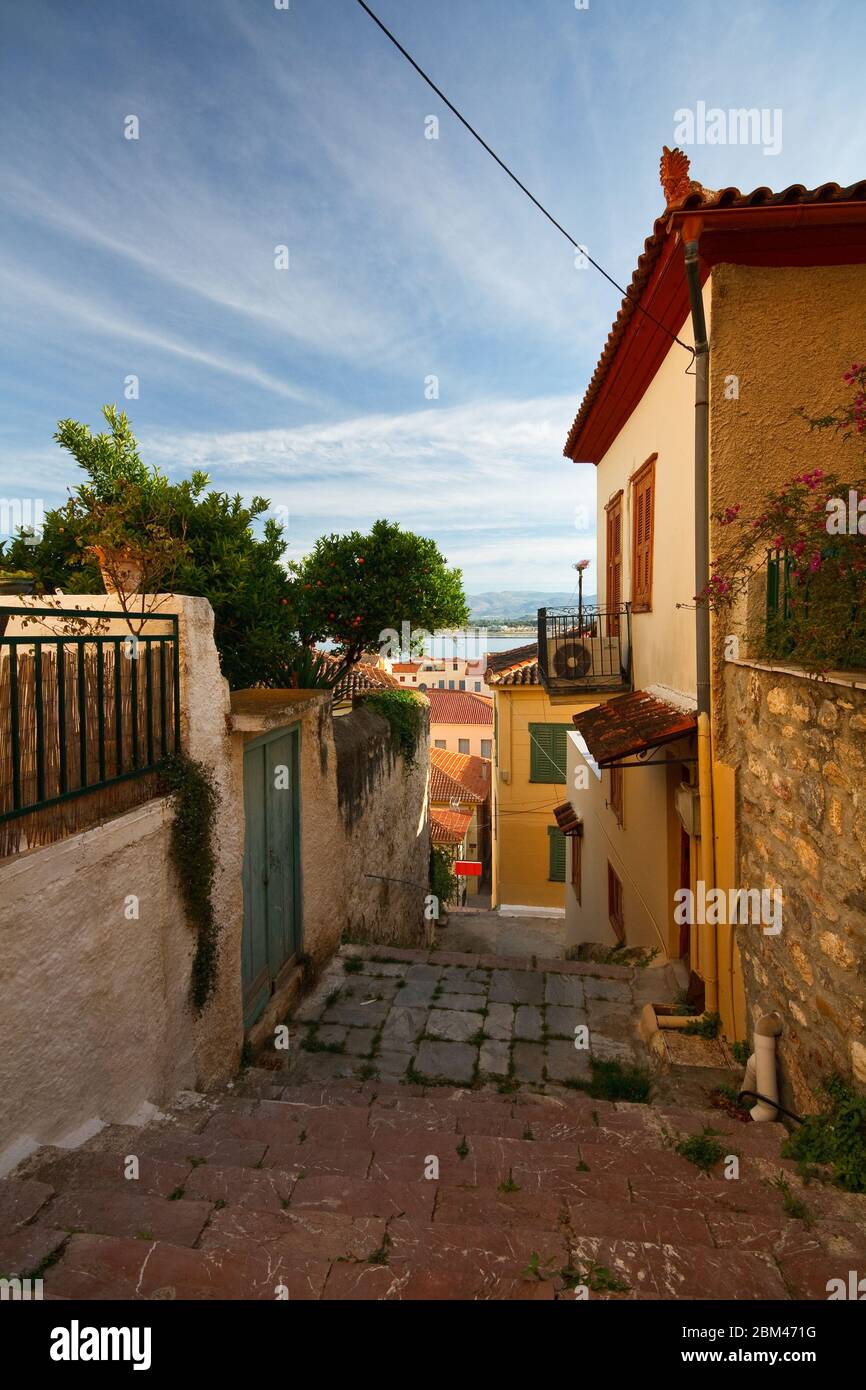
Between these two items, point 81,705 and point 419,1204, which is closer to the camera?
point 419,1204

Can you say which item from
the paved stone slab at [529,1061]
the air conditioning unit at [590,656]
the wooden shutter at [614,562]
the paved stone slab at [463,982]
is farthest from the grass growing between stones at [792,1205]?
the wooden shutter at [614,562]

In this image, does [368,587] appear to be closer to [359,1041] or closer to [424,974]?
[424,974]

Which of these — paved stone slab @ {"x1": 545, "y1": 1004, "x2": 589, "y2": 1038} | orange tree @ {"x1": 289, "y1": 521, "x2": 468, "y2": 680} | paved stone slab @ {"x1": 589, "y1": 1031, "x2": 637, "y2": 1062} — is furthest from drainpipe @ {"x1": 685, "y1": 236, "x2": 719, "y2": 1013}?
orange tree @ {"x1": 289, "y1": 521, "x2": 468, "y2": 680}

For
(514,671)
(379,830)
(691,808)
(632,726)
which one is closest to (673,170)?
(632,726)

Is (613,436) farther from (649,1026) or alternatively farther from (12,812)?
(12,812)

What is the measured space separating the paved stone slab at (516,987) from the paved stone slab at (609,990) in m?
0.41

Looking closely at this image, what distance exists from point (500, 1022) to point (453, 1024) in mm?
380

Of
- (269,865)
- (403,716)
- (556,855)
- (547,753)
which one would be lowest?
(556,855)

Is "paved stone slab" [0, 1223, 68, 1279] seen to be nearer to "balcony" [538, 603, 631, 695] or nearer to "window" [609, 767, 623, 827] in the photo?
"balcony" [538, 603, 631, 695]

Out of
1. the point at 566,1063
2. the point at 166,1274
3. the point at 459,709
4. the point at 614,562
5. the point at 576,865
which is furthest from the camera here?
the point at 459,709

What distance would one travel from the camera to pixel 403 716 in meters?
11.1

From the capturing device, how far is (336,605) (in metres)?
11.5

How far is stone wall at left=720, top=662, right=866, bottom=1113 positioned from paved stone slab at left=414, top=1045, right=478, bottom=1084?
194 centimetres

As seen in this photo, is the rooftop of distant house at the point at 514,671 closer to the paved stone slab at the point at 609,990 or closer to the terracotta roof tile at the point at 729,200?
the paved stone slab at the point at 609,990
